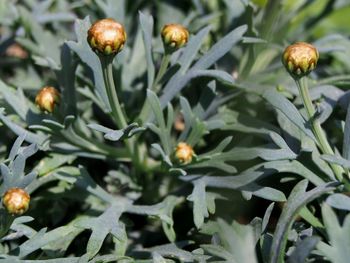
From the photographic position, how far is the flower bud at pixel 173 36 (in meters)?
1.37

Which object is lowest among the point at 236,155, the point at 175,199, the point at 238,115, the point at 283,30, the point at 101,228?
the point at 101,228

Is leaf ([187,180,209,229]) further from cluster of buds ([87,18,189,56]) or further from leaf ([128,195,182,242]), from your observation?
cluster of buds ([87,18,189,56])

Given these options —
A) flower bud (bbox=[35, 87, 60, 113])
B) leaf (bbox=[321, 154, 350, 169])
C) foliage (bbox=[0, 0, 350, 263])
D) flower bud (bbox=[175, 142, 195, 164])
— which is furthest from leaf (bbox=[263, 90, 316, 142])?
flower bud (bbox=[35, 87, 60, 113])

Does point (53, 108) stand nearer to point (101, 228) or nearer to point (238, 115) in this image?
point (101, 228)

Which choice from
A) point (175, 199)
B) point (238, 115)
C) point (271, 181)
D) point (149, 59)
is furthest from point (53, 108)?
point (271, 181)

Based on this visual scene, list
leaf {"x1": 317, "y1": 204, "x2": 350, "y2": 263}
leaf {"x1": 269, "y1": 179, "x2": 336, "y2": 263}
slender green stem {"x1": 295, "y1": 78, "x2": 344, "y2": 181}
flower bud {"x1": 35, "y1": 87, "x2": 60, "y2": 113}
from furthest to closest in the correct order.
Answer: flower bud {"x1": 35, "y1": 87, "x2": 60, "y2": 113}, slender green stem {"x1": 295, "y1": 78, "x2": 344, "y2": 181}, leaf {"x1": 269, "y1": 179, "x2": 336, "y2": 263}, leaf {"x1": 317, "y1": 204, "x2": 350, "y2": 263}

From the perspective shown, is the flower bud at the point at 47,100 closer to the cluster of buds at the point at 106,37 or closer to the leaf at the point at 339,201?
the cluster of buds at the point at 106,37

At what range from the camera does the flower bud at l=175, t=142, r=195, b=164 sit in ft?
4.76

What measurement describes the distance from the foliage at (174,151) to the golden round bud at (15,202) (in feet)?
0.13

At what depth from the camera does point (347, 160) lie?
1.27m

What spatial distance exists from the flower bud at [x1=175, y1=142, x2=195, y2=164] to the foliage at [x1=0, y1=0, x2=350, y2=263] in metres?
0.01

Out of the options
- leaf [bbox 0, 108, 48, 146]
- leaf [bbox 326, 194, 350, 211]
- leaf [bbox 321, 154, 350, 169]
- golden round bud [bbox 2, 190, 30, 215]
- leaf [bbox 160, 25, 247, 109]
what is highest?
leaf [bbox 160, 25, 247, 109]

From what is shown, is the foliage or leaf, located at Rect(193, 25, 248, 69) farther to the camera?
leaf, located at Rect(193, 25, 248, 69)

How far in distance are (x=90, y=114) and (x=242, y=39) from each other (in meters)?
0.53
